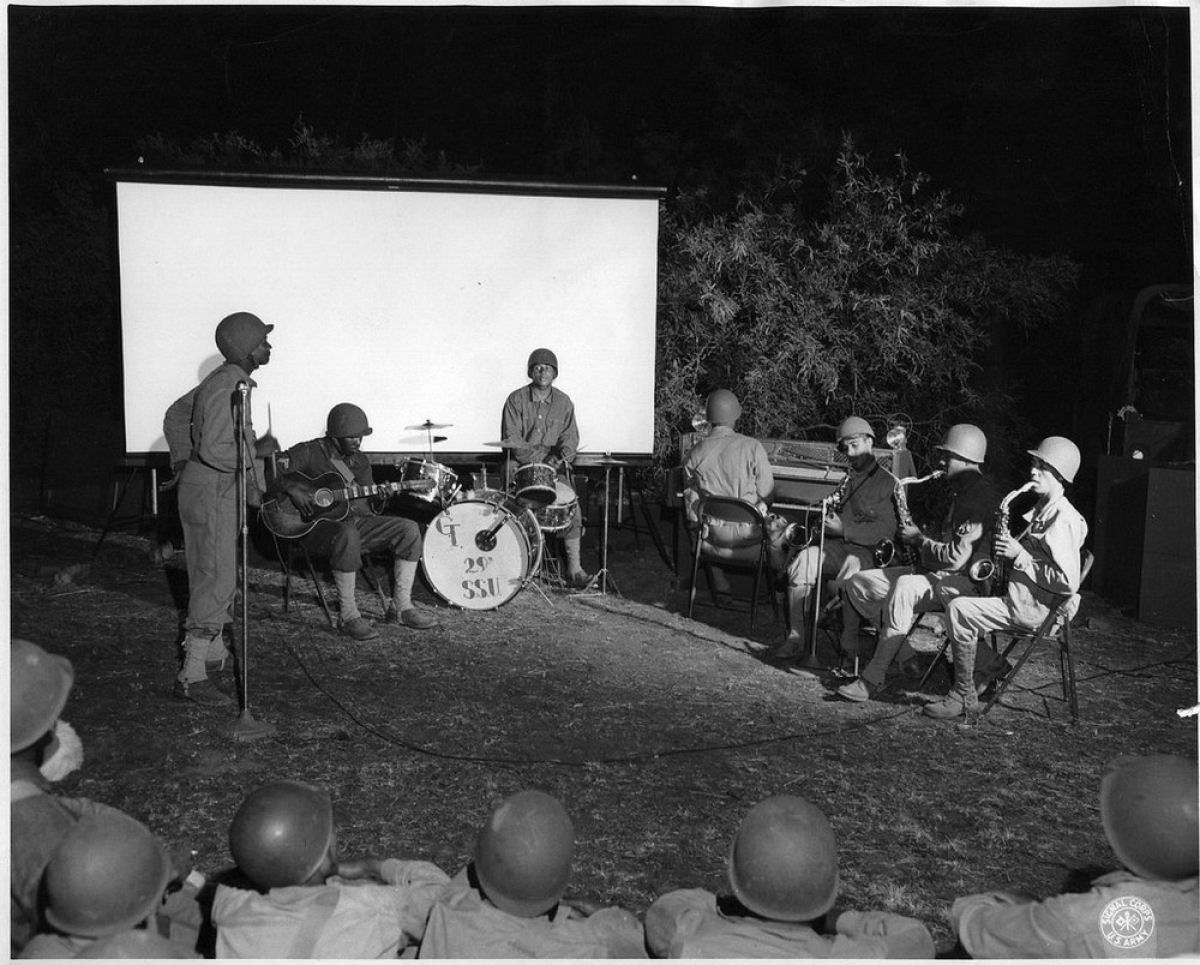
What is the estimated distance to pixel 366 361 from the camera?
31.9ft

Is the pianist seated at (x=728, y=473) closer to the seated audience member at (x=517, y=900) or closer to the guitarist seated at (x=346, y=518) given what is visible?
the guitarist seated at (x=346, y=518)

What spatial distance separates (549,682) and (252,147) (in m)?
9.41

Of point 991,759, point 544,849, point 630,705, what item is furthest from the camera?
point 630,705

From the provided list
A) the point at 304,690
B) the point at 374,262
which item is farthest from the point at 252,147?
the point at 304,690

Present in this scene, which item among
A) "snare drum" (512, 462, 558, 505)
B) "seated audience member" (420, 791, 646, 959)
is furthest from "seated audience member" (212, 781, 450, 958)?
"snare drum" (512, 462, 558, 505)

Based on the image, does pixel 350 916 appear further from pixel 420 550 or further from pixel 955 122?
pixel 955 122

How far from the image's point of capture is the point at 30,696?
3.10 meters

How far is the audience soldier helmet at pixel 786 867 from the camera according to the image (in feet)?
9.11

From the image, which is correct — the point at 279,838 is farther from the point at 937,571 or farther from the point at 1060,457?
the point at 937,571

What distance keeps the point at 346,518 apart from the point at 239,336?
206 centimetres

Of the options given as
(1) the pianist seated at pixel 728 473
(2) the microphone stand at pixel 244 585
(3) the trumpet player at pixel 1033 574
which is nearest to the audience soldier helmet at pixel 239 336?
(2) the microphone stand at pixel 244 585

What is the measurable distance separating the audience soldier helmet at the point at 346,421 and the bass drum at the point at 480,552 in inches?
35.6

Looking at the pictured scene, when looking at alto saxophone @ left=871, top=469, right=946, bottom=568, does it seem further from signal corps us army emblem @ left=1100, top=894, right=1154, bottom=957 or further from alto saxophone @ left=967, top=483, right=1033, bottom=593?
signal corps us army emblem @ left=1100, top=894, right=1154, bottom=957

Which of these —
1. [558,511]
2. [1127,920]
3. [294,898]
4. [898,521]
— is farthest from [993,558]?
[294,898]
